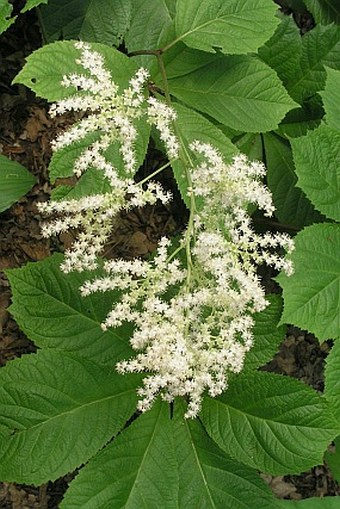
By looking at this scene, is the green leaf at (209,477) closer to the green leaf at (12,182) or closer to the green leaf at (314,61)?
the green leaf at (12,182)

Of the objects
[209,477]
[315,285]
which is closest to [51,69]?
[315,285]

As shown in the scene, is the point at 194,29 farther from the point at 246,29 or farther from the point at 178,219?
the point at 178,219

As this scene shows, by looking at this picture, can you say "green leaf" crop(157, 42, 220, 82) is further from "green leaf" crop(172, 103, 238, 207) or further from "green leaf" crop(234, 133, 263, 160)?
"green leaf" crop(234, 133, 263, 160)

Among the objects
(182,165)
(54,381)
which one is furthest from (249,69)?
(54,381)

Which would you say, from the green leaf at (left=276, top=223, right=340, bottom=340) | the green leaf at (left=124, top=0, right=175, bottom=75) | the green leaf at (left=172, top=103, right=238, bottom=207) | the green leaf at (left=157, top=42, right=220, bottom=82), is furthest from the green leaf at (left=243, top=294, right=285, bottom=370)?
the green leaf at (left=124, top=0, right=175, bottom=75)

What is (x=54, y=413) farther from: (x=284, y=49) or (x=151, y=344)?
(x=284, y=49)
